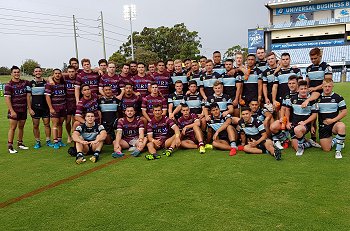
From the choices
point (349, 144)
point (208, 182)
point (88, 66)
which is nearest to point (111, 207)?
point (208, 182)

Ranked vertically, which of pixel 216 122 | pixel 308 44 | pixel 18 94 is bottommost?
pixel 216 122

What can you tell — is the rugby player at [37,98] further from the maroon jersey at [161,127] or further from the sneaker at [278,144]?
the sneaker at [278,144]

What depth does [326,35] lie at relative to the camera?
51594mm

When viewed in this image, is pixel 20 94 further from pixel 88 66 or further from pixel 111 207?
pixel 111 207

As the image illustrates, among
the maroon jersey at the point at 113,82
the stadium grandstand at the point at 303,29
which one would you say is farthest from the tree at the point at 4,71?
the maroon jersey at the point at 113,82

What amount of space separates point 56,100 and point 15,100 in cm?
83

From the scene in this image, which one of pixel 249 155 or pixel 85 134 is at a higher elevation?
pixel 85 134

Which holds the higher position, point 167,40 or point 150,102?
point 167,40

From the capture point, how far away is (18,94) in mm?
6891

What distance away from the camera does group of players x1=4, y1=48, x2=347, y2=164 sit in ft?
19.4

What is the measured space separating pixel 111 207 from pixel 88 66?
4264 mm

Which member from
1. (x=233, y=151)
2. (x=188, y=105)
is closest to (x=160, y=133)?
(x=188, y=105)

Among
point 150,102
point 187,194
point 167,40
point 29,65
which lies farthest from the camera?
point 29,65

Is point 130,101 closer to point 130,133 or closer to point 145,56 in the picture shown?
point 130,133
